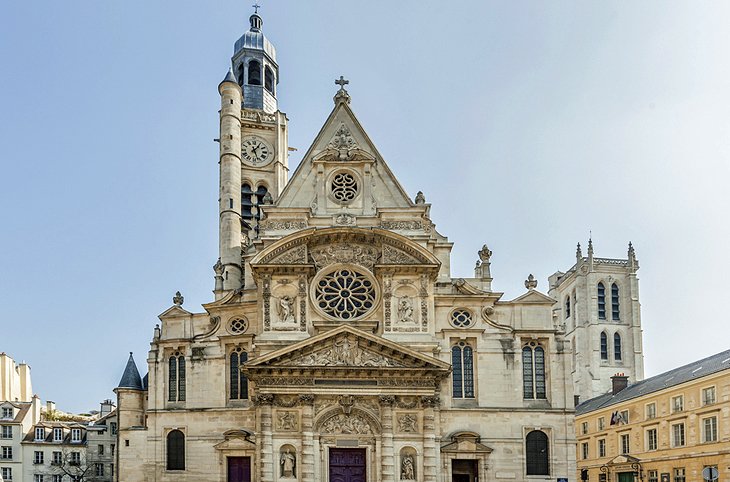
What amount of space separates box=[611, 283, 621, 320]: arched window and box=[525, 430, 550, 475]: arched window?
5472 cm

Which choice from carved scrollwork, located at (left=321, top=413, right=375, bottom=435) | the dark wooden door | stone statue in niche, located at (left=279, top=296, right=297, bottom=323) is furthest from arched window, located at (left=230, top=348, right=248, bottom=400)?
carved scrollwork, located at (left=321, top=413, right=375, bottom=435)

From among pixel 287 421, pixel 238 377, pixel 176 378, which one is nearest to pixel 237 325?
pixel 238 377

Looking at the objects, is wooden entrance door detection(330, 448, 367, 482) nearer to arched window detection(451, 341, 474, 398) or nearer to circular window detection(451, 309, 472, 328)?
Result: arched window detection(451, 341, 474, 398)

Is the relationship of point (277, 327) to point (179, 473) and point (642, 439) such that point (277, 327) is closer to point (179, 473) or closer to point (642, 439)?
point (179, 473)

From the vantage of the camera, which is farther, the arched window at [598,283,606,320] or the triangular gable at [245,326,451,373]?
the arched window at [598,283,606,320]

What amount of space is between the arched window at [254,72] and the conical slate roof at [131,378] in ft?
62.7

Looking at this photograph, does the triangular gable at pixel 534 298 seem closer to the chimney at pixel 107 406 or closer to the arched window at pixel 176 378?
the arched window at pixel 176 378

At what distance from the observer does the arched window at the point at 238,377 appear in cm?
3709

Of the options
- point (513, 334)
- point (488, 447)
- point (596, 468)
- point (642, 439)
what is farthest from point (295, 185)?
point (596, 468)

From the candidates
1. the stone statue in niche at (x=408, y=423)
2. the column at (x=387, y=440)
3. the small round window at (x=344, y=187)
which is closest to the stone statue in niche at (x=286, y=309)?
the column at (x=387, y=440)

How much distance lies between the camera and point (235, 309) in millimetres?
37969

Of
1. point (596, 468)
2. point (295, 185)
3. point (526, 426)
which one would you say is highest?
point (295, 185)

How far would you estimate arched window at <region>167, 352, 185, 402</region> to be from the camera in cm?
3775

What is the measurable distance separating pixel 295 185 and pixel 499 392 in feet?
41.3
